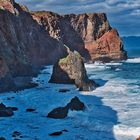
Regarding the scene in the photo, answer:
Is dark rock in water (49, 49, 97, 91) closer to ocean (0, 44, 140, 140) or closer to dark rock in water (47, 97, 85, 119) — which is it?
ocean (0, 44, 140, 140)

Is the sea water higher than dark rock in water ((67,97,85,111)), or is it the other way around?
dark rock in water ((67,97,85,111))

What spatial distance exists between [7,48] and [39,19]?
5864cm

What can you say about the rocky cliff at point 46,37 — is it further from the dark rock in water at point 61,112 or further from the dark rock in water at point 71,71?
the dark rock in water at point 61,112

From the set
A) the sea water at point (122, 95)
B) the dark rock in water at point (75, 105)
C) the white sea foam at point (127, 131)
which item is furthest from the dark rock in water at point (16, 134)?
the dark rock in water at point (75, 105)

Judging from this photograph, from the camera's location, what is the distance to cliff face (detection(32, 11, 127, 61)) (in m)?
151

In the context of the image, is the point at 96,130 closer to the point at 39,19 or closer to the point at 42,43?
the point at 42,43

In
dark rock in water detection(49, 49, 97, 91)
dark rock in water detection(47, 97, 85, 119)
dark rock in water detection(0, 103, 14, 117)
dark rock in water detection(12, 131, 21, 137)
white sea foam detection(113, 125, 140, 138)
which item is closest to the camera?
dark rock in water detection(12, 131, 21, 137)

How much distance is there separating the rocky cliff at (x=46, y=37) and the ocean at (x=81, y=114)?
1164cm

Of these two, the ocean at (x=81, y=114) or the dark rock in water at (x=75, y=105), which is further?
the dark rock in water at (x=75, y=105)

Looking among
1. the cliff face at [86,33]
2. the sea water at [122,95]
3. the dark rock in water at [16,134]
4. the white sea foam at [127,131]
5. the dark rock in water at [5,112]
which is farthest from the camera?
the cliff face at [86,33]

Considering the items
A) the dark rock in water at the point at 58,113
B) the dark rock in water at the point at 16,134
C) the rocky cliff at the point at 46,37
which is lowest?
the dark rock in water at the point at 16,134

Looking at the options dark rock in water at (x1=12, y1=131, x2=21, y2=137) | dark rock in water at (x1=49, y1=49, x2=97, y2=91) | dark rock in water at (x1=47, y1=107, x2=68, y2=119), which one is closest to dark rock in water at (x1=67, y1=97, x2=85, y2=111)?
dark rock in water at (x1=47, y1=107, x2=68, y2=119)

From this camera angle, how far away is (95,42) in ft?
527

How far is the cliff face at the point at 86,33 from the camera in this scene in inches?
5943
